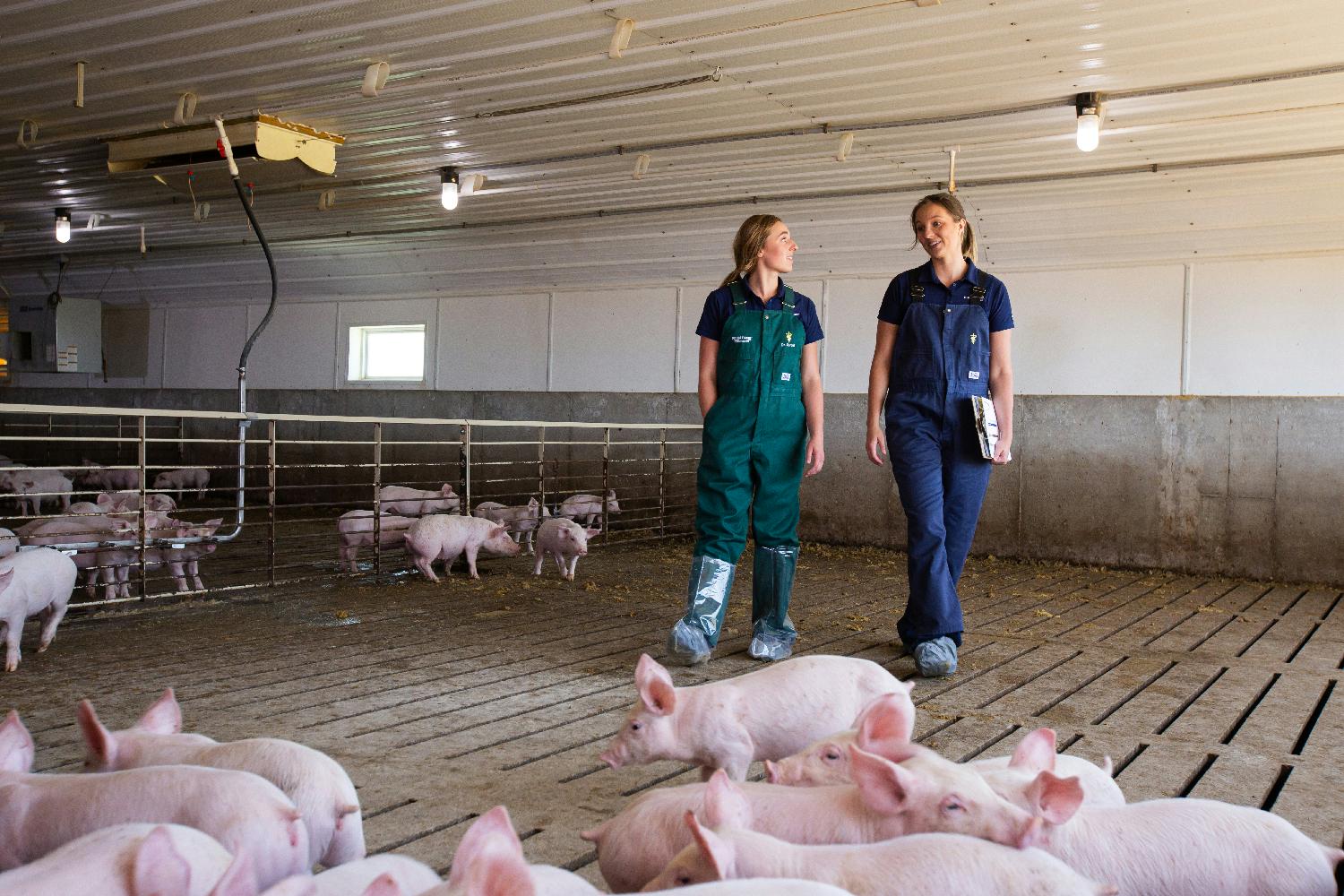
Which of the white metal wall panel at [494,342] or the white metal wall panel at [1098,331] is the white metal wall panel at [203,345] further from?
the white metal wall panel at [1098,331]

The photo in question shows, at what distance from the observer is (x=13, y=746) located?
1.97 metres

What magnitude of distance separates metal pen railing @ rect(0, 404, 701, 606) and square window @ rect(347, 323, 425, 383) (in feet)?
2.13

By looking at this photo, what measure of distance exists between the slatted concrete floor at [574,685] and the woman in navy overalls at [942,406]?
383 mm

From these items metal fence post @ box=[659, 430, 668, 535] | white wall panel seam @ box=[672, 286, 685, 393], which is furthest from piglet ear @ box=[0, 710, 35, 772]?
white wall panel seam @ box=[672, 286, 685, 393]

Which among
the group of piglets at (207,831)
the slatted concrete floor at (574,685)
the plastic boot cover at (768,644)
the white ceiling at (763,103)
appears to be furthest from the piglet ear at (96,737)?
the white ceiling at (763,103)

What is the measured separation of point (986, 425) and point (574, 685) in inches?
74.1

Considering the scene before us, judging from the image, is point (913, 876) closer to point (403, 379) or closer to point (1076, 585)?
point (1076, 585)

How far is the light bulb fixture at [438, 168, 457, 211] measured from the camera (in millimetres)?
8258

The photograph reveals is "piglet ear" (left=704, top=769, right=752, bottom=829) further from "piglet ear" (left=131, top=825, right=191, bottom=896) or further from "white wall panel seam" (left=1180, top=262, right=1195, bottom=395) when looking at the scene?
"white wall panel seam" (left=1180, top=262, right=1195, bottom=395)

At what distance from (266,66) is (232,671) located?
151 inches

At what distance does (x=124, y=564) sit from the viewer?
20.0 ft

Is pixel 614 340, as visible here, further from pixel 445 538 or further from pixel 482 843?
pixel 482 843

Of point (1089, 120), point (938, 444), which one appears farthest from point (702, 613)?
point (1089, 120)

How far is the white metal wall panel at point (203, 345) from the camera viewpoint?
14195mm
